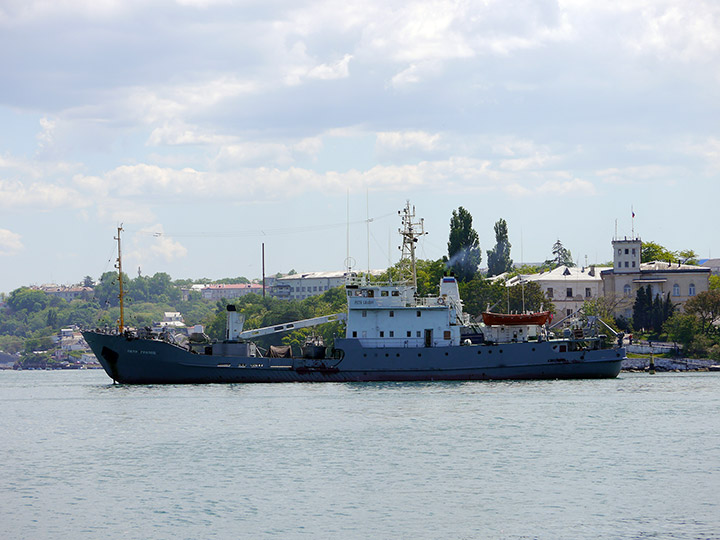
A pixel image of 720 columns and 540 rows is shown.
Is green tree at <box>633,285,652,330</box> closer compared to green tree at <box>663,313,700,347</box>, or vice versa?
green tree at <box>663,313,700,347</box>

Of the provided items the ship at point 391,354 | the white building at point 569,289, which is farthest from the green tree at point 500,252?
the ship at point 391,354

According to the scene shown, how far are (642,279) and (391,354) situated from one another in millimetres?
51464

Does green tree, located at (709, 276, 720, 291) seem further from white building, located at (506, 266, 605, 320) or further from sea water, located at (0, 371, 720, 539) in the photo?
sea water, located at (0, 371, 720, 539)

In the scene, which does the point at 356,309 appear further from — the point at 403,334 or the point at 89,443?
the point at 89,443

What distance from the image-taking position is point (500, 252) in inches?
4845

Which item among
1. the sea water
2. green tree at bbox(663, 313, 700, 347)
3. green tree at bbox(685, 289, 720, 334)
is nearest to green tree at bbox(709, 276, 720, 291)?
green tree at bbox(685, 289, 720, 334)

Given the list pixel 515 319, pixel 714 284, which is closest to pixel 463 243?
pixel 714 284

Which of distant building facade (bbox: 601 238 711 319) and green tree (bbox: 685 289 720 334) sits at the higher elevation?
distant building facade (bbox: 601 238 711 319)

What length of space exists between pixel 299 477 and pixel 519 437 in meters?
9.89

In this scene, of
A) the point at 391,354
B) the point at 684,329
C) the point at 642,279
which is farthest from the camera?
the point at 642,279

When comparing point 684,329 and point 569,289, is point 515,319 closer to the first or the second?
point 684,329

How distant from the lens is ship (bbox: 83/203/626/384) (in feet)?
195

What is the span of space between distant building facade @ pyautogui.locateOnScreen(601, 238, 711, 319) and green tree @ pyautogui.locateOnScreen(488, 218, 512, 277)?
741 inches

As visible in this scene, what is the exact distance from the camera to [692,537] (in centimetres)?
2241
